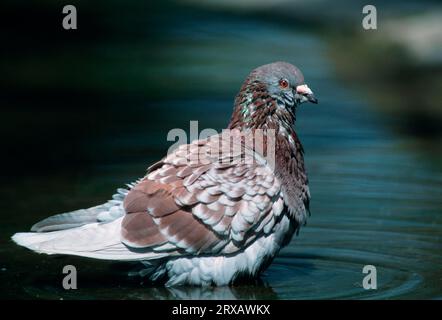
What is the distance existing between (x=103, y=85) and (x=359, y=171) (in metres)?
4.80

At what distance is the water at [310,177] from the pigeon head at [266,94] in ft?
3.51

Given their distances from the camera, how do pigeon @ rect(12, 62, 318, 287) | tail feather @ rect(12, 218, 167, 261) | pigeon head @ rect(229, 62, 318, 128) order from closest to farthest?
tail feather @ rect(12, 218, 167, 261)
pigeon @ rect(12, 62, 318, 287)
pigeon head @ rect(229, 62, 318, 128)

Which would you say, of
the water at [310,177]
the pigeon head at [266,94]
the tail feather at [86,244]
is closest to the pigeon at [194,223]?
the tail feather at [86,244]

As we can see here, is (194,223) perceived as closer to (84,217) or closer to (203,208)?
(203,208)

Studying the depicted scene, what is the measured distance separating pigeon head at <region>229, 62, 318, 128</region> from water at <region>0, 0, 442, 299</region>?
107 cm

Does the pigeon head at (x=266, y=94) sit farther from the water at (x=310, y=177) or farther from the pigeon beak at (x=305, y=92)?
the water at (x=310, y=177)

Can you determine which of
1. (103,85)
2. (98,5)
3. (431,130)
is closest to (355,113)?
(431,130)

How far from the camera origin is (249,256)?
6.79m

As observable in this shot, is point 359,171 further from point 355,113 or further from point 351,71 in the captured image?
point 351,71

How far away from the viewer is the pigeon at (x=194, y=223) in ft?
21.8

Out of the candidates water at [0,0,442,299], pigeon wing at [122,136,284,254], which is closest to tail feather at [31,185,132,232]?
pigeon wing at [122,136,284,254]

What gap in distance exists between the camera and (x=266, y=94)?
7.38 metres

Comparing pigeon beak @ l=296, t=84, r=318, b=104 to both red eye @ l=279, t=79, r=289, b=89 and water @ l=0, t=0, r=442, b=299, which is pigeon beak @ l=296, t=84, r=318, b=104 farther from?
water @ l=0, t=0, r=442, b=299

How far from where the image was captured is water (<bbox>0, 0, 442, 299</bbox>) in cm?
687
